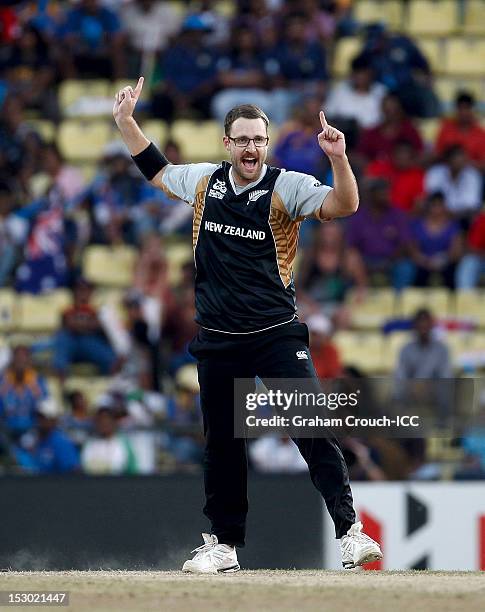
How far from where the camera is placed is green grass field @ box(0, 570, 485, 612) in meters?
5.77

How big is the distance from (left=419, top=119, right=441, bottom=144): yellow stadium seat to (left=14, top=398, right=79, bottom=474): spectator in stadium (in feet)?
17.3

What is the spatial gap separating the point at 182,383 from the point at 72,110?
428cm

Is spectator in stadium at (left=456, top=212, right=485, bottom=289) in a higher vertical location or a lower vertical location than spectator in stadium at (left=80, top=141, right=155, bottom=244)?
lower

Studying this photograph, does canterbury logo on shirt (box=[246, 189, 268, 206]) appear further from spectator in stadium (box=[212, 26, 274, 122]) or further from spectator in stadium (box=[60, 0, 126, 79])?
spectator in stadium (box=[60, 0, 126, 79])

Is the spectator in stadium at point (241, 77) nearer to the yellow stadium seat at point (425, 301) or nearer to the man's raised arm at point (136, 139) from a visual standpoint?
the yellow stadium seat at point (425, 301)

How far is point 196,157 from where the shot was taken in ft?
48.4

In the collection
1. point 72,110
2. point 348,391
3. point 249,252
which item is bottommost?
point 348,391

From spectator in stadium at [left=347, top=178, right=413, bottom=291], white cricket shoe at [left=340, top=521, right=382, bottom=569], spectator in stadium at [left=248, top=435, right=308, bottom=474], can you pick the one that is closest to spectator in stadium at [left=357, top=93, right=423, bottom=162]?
spectator in stadium at [left=347, top=178, right=413, bottom=291]

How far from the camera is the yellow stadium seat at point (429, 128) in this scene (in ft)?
47.7

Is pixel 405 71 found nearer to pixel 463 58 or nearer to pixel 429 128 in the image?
pixel 429 128

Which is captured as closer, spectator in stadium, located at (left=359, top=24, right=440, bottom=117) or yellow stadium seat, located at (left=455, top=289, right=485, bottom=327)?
yellow stadium seat, located at (left=455, top=289, right=485, bottom=327)

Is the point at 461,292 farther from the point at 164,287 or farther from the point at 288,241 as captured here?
the point at 288,241

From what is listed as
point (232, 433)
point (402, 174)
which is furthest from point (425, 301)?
point (232, 433)

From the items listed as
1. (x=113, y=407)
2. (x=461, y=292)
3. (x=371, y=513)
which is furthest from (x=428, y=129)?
(x=371, y=513)
